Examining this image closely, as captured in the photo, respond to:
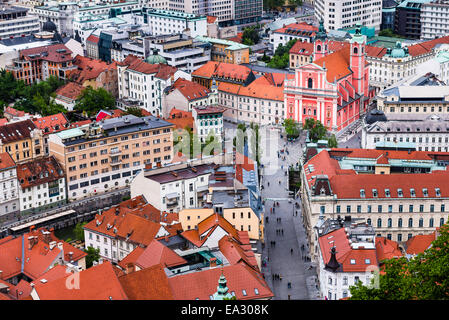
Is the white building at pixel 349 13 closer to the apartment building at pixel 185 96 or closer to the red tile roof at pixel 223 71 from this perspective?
the red tile roof at pixel 223 71

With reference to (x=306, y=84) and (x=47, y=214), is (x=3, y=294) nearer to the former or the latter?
(x=47, y=214)

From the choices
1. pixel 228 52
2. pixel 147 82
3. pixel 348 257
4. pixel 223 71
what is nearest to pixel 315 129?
pixel 223 71

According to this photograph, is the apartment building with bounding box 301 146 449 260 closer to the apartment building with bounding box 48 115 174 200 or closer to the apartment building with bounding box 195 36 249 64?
the apartment building with bounding box 48 115 174 200

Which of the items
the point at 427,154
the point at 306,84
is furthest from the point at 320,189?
the point at 306,84

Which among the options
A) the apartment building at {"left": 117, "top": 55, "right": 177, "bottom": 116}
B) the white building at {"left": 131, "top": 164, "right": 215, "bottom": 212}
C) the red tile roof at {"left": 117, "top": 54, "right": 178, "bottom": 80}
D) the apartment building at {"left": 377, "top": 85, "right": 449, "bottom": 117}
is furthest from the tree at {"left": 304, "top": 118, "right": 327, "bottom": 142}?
the white building at {"left": 131, "top": 164, "right": 215, "bottom": 212}

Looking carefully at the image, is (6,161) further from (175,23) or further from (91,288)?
(175,23)
